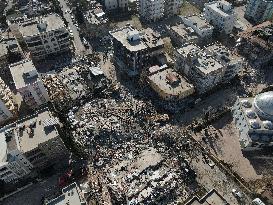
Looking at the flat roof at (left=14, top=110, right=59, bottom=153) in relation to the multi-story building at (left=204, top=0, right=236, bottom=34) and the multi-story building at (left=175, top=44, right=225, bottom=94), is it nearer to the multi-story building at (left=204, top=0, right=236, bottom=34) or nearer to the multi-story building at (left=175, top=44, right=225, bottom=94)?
the multi-story building at (left=175, top=44, right=225, bottom=94)

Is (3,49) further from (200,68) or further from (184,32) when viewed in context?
(200,68)

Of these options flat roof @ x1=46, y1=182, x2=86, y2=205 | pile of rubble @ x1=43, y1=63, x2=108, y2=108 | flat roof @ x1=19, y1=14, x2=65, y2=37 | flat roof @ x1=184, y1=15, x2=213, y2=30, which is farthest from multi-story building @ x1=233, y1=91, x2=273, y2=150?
flat roof @ x1=19, y1=14, x2=65, y2=37

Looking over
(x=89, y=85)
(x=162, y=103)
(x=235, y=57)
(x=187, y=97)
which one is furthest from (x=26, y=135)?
(x=235, y=57)

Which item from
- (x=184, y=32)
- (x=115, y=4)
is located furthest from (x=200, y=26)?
(x=115, y=4)

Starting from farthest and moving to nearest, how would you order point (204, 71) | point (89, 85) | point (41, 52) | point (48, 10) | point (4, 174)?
point (48, 10) < point (41, 52) < point (89, 85) < point (204, 71) < point (4, 174)

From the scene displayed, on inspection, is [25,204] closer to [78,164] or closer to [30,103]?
[78,164]

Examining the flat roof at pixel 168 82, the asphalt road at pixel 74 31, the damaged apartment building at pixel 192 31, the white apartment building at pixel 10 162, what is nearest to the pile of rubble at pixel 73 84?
the asphalt road at pixel 74 31

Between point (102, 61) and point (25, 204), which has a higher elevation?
point (102, 61)
